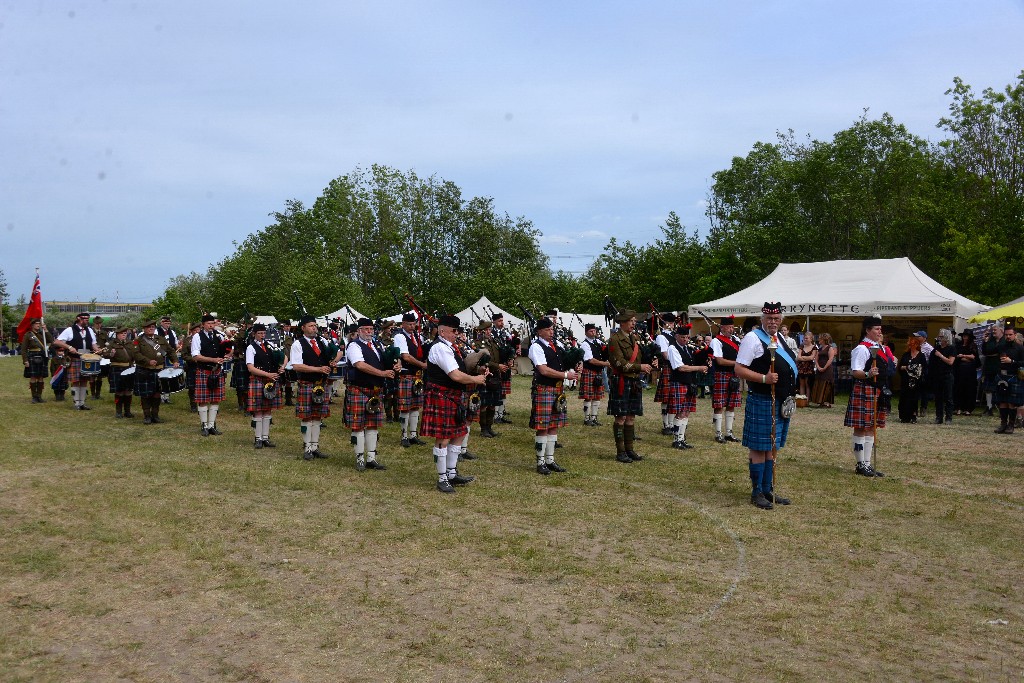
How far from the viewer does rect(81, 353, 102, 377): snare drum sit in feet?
42.8

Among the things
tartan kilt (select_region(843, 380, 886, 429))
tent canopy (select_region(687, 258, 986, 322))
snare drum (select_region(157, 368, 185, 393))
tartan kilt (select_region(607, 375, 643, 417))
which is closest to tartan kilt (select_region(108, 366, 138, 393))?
snare drum (select_region(157, 368, 185, 393))

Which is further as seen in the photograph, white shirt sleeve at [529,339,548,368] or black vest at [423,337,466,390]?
white shirt sleeve at [529,339,548,368]

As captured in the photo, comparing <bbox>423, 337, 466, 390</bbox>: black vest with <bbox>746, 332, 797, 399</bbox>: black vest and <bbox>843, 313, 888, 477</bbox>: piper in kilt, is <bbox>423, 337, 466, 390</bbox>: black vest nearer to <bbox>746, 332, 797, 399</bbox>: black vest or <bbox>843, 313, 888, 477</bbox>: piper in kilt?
<bbox>746, 332, 797, 399</bbox>: black vest

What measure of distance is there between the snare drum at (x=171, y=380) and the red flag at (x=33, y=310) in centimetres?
333

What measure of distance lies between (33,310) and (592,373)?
454 inches

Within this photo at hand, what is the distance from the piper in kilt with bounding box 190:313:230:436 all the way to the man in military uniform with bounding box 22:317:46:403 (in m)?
5.91

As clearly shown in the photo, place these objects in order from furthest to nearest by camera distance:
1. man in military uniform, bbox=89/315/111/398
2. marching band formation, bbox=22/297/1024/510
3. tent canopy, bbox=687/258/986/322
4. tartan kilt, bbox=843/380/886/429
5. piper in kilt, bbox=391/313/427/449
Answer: tent canopy, bbox=687/258/986/322
man in military uniform, bbox=89/315/111/398
piper in kilt, bbox=391/313/427/449
tartan kilt, bbox=843/380/886/429
marching band formation, bbox=22/297/1024/510

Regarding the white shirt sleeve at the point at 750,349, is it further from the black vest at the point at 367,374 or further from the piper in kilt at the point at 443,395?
the black vest at the point at 367,374

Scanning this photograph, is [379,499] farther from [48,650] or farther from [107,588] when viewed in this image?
[48,650]

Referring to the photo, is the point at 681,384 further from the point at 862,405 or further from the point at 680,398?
the point at 862,405

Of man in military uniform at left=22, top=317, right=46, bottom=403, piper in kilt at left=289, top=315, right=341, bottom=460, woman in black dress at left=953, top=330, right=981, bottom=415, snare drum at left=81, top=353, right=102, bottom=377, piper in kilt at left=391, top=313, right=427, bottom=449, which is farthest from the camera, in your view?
man in military uniform at left=22, top=317, right=46, bottom=403

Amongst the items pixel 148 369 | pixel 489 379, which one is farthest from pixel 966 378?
pixel 148 369

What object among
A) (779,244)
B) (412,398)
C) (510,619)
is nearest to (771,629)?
(510,619)

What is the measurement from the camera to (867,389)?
805 cm
